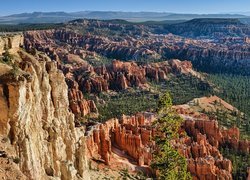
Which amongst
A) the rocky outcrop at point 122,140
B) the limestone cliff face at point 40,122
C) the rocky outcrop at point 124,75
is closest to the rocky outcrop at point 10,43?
the limestone cliff face at point 40,122

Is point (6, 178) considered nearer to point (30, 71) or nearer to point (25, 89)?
point (25, 89)

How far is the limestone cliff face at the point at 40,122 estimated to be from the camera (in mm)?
27797

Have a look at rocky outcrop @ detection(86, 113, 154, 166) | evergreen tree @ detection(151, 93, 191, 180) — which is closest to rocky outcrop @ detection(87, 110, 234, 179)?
rocky outcrop @ detection(86, 113, 154, 166)

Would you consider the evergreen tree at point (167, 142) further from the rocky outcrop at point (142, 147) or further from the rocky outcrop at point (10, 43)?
the rocky outcrop at point (142, 147)

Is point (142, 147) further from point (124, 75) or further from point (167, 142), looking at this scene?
point (124, 75)

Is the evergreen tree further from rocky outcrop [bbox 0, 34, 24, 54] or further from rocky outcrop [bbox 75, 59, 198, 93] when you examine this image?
rocky outcrop [bbox 75, 59, 198, 93]

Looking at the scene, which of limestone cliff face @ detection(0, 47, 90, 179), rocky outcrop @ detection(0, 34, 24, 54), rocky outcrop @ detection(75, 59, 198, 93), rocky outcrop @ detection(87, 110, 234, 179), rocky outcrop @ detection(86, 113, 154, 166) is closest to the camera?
limestone cliff face @ detection(0, 47, 90, 179)

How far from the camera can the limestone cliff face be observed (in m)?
27.8

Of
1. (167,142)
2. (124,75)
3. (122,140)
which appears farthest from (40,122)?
(124,75)

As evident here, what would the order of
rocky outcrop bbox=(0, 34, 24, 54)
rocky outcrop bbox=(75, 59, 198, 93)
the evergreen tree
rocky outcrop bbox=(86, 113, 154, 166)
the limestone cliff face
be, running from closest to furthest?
the limestone cliff face → rocky outcrop bbox=(0, 34, 24, 54) → the evergreen tree → rocky outcrop bbox=(86, 113, 154, 166) → rocky outcrop bbox=(75, 59, 198, 93)

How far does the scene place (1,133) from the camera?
27.1 m

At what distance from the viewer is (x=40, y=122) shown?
33062 millimetres

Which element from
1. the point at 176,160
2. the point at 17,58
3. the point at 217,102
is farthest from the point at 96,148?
the point at 217,102

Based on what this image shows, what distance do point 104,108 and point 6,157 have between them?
271 feet
